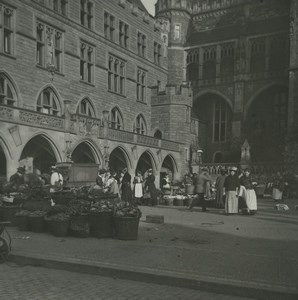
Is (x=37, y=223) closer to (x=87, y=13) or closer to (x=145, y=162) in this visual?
(x=87, y=13)

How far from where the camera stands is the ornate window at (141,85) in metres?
34.2

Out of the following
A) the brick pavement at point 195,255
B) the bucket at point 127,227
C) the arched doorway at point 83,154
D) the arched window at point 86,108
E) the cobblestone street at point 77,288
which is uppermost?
the arched window at point 86,108

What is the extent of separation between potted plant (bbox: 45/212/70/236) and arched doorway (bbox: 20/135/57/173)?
12.0 metres

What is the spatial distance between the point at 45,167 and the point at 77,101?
5045 millimetres

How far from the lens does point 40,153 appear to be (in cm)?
2372

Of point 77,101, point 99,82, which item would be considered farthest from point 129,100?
point 77,101

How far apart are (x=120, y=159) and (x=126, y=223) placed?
20.3 meters

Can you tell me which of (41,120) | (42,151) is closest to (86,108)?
(42,151)

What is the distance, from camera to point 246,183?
16.2 metres

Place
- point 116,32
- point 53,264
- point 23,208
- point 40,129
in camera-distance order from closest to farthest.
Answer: point 53,264 → point 23,208 → point 40,129 → point 116,32

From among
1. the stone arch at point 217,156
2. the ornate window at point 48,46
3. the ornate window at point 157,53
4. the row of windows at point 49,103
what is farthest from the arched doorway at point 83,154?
the stone arch at point 217,156

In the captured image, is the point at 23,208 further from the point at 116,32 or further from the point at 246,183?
the point at 116,32

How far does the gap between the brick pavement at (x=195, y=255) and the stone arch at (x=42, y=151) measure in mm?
10947

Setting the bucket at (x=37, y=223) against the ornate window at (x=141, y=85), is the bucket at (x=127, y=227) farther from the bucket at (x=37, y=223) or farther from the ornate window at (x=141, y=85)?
the ornate window at (x=141, y=85)
